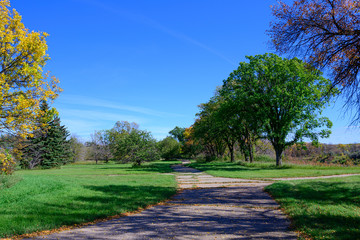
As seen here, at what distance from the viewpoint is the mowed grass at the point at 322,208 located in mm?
4809

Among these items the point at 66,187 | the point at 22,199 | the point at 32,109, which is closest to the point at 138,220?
the point at 22,199

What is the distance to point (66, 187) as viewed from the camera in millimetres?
10594

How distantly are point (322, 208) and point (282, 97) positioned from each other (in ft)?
59.3

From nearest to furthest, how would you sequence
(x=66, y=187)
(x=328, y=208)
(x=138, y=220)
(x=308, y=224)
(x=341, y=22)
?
(x=308, y=224) < (x=138, y=220) < (x=328, y=208) < (x=341, y=22) < (x=66, y=187)

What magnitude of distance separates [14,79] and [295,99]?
21665 millimetres

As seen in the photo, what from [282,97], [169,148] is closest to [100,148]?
[169,148]

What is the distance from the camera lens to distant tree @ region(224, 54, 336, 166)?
74.3ft

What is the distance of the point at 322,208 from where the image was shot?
666 cm

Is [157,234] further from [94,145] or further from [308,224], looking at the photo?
[94,145]

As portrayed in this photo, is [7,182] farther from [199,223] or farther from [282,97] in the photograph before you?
[282,97]

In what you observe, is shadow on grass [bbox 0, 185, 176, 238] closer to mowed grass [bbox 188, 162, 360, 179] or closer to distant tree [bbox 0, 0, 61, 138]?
distant tree [bbox 0, 0, 61, 138]

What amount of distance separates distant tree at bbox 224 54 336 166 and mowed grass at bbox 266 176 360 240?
13.7 m

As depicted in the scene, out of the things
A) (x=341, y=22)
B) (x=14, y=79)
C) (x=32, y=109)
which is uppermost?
(x=341, y=22)

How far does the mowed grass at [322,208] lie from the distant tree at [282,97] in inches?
Result: 538
